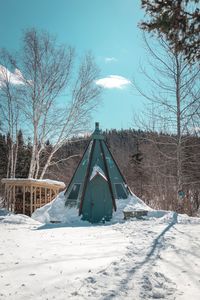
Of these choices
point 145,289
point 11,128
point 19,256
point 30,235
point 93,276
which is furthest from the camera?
point 11,128

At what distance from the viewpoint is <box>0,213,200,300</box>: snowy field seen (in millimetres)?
4523

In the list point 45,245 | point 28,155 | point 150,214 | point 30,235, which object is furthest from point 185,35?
point 28,155

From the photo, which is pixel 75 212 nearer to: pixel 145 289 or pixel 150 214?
pixel 150 214

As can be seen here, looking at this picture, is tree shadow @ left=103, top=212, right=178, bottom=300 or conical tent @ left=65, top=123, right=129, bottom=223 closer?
tree shadow @ left=103, top=212, right=178, bottom=300

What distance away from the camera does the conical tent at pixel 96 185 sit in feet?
45.8

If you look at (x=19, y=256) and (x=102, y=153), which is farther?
(x=102, y=153)

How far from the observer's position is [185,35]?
720cm

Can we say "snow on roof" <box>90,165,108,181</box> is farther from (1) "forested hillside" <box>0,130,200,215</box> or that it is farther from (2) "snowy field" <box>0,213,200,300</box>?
(2) "snowy field" <box>0,213,200,300</box>

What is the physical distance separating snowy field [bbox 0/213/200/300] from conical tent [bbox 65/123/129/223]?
4.09 meters

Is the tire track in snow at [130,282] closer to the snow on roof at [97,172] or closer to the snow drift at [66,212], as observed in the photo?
the snow drift at [66,212]

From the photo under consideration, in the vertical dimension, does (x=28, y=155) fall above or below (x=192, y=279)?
above

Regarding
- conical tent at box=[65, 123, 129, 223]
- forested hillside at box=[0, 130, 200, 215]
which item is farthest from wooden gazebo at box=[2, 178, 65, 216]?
forested hillside at box=[0, 130, 200, 215]

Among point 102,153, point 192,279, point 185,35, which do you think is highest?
point 185,35

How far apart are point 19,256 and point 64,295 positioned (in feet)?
7.90
